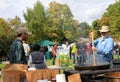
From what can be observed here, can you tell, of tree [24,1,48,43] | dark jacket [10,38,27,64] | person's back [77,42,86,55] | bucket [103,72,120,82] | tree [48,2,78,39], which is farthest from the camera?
tree [48,2,78,39]

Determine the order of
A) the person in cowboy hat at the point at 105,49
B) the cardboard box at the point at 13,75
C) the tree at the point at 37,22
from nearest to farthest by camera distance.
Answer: the cardboard box at the point at 13,75 < the person in cowboy hat at the point at 105,49 < the tree at the point at 37,22

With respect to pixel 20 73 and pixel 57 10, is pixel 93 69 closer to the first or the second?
pixel 20 73

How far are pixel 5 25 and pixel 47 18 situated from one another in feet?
30.2

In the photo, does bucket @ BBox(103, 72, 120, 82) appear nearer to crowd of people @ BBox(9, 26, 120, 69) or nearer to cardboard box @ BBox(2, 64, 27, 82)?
crowd of people @ BBox(9, 26, 120, 69)

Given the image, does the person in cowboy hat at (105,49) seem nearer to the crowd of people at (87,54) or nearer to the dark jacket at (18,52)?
the crowd of people at (87,54)

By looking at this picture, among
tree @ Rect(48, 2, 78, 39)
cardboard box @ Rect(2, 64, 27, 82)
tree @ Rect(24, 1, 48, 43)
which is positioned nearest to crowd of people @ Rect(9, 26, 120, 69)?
cardboard box @ Rect(2, 64, 27, 82)

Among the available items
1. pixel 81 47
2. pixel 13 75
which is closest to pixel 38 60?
pixel 13 75

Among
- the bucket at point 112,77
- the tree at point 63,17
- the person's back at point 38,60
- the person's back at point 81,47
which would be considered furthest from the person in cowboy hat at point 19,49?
the tree at point 63,17

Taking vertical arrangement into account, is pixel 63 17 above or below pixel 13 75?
above

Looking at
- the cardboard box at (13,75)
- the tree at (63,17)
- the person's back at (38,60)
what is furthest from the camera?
the tree at (63,17)

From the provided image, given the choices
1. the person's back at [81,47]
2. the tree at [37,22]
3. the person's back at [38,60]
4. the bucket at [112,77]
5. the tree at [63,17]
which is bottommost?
the bucket at [112,77]

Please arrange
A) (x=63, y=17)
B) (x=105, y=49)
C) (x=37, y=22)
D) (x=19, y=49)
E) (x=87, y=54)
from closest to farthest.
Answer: (x=19, y=49) → (x=87, y=54) → (x=105, y=49) → (x=37, y=22) → (x=63, y=17)

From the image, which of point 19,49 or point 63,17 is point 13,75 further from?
point 63,17

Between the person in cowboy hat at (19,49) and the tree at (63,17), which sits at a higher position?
the tree at (63,17)
